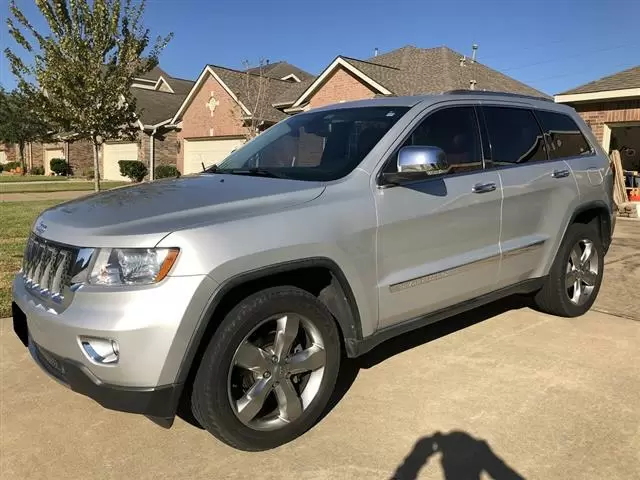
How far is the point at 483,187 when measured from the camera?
3.92 m

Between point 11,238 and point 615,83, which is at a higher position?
point 615,83

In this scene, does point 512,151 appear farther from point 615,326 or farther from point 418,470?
point 418,470

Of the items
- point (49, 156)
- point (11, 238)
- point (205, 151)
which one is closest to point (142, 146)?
point (205, 151)

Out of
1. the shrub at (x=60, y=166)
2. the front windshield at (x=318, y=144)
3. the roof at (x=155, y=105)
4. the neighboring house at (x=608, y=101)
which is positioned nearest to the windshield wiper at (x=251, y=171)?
the front windshield at (x=318, y=144)

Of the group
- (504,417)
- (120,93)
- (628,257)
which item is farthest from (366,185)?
(120,93)

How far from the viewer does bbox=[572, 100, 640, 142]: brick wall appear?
43.6 feet

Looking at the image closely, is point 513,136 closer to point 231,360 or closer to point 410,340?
point 410,340

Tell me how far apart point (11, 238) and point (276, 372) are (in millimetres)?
7881

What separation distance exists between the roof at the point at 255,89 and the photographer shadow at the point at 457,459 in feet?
67.9

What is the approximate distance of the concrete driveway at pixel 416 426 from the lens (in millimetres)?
2855

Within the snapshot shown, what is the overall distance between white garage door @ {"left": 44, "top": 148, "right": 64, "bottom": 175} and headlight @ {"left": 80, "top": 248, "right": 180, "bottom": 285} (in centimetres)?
3999

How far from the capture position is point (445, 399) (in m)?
3.56

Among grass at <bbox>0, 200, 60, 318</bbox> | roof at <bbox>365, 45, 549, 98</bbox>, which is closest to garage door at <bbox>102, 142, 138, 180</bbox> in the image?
roof at <bbox>365, 45, 549, 98</bbox>

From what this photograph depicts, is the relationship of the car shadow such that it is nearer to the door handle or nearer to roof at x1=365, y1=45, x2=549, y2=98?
the door handle
